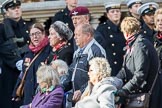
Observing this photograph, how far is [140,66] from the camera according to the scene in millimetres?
7562

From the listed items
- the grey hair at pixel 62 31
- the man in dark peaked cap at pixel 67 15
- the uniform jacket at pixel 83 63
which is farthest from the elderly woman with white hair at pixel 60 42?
the man in dark peaked cap at pixel 67 15

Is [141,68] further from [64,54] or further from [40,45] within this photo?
[40,45]

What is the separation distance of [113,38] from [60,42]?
898 mm

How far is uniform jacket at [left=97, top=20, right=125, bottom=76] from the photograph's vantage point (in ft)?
29.7

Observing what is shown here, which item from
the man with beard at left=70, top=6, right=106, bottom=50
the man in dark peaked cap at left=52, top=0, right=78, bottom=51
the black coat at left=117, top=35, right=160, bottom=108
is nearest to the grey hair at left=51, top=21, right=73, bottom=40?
the man with beard at left=70, top=6, right=106, bottom=50

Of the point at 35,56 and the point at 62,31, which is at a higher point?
the point at 62,31

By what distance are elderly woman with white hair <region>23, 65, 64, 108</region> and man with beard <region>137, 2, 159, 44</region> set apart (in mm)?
1596

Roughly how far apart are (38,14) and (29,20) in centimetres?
19

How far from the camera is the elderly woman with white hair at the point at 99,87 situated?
7060mm

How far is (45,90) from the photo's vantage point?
760 centimetres

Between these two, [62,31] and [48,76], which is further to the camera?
[62,31]

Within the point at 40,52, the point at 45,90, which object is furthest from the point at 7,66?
the point at 45,90

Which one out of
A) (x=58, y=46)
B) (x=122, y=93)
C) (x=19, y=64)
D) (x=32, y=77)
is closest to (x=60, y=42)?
(x=58, y=46)

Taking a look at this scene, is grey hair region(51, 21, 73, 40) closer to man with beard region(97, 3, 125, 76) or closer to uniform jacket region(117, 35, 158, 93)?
man with beard region(97, 3, 125, 76)
